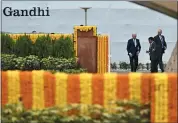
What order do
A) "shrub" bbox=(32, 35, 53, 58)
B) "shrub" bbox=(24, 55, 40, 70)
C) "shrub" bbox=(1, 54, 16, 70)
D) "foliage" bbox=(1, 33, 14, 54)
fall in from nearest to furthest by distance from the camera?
"shrub" bbox=(1, 54, 16, 70) < "shrub" bbox=(24, 55, 40, 70) < "shrub" bbox=(32, 35, 53, 58) < "foliage" bbox=(1, 33, 14, 54)

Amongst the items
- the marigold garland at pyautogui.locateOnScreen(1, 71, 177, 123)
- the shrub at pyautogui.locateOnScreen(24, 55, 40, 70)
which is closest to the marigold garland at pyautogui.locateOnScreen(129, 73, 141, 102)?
the marigold garland at pyautogui.locateOnScreen(1, 71, 177, 123)

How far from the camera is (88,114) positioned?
234 inches

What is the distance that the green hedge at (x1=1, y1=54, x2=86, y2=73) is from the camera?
12.5m

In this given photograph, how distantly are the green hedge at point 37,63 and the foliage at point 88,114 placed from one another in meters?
6.33

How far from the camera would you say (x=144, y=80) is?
589 centimetres

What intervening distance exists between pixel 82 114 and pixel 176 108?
3.49ft

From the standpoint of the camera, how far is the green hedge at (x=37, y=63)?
12.5 m

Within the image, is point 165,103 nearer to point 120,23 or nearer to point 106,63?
point 106,63

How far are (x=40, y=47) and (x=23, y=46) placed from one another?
467 mm

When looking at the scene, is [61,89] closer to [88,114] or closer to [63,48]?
[88,114]

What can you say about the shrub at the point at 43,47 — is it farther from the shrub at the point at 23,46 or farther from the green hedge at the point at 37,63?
the green hedge at the point at 37,63

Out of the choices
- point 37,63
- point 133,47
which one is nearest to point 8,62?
point 37,63

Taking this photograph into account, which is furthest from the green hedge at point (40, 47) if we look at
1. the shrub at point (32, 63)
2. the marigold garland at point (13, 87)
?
the marigold garland at point (13, 87)

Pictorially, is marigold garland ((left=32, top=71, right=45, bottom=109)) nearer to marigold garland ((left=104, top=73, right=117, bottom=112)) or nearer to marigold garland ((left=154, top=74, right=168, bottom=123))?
marigold garland ((left=104, top=73, right=117, bottom=112))
